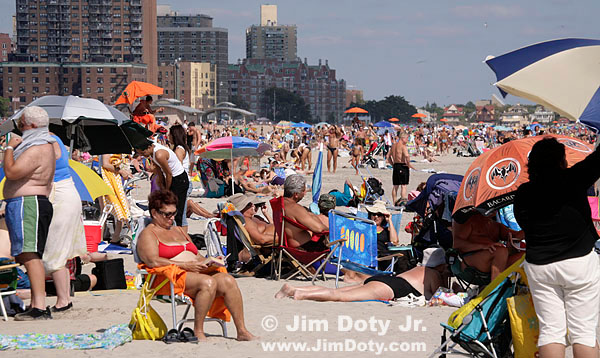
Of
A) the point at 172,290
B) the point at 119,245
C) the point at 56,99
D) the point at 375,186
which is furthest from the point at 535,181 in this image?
the point at 375,186

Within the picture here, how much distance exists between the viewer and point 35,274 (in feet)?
18.4

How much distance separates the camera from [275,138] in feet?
141

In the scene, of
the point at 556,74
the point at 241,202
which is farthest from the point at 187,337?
the point at 241,202

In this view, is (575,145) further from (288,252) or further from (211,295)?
(288,252)

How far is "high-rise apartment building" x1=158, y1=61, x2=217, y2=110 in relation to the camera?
154 meters

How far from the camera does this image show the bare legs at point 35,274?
5609 mm

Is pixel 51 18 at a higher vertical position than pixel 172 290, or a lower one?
higher

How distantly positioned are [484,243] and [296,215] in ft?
7.23

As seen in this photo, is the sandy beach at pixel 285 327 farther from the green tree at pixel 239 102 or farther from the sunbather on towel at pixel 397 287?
the green tree at pixel 239 102

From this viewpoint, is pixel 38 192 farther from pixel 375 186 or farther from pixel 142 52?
pixel 142 52

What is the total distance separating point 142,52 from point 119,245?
13636 cm

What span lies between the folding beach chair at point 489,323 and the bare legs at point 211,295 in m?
1.46

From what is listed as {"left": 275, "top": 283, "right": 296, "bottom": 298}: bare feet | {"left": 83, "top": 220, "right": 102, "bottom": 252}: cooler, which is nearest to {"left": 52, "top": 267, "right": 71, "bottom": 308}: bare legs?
{"left": 275, "top": 283, "right": 296, "bottom": 298}: bare feet

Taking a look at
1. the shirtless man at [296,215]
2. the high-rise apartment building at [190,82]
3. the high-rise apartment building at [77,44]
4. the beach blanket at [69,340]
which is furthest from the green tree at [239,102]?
the beach blanket at [69,340]
